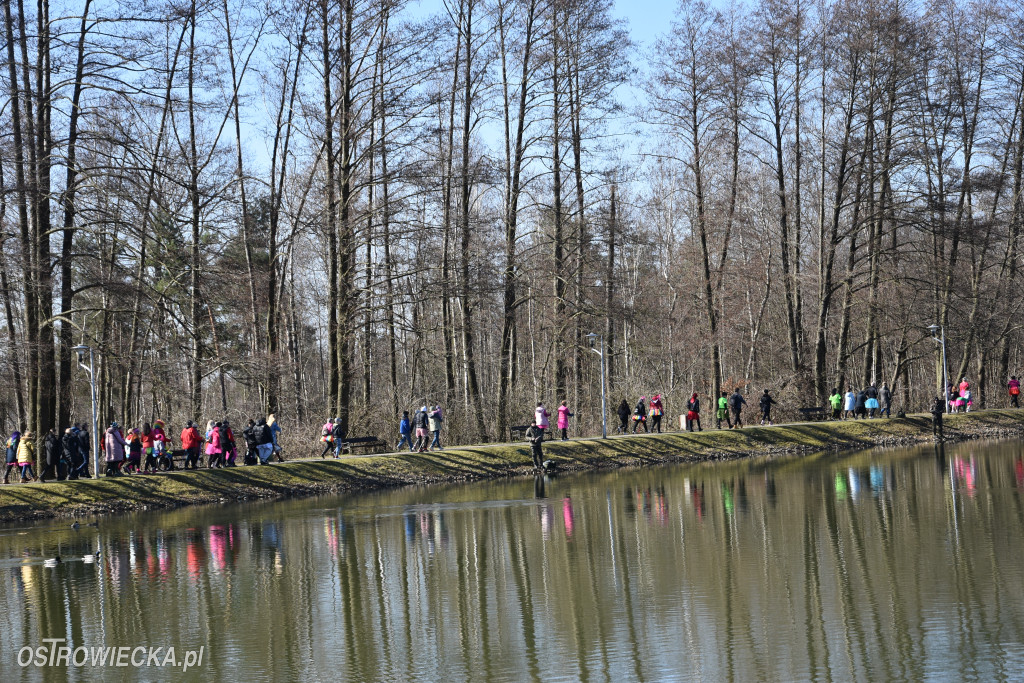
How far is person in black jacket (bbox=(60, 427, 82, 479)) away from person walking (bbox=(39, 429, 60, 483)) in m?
0.19

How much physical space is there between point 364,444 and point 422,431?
1.96 meters

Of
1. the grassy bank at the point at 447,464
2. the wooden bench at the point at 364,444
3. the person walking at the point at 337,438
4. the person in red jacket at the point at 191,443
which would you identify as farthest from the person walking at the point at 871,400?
the person in red jacket at the point at 191,443

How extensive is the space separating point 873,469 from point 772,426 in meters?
12.3

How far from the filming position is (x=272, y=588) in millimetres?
15094

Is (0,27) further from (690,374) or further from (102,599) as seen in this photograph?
(690,374)

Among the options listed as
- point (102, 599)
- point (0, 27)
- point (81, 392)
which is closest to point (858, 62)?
point (0, 27)

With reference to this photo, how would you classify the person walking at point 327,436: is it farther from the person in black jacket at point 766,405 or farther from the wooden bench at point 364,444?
the person in black jacket at point 766,405

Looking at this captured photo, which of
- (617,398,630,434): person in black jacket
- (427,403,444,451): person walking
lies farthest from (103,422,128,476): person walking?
(617,398,630,434): person in black jacket

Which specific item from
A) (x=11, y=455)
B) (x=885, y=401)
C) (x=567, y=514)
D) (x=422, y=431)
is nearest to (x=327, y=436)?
(x=422, y=431)

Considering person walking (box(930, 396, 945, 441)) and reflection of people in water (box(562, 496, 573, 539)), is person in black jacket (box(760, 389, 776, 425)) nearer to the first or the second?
person walking (box(930, 396, 945, 441))

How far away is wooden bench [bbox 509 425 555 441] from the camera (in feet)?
127

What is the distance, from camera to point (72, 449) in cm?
2880

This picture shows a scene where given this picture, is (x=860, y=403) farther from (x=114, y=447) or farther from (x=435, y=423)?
(x=114, y=447)

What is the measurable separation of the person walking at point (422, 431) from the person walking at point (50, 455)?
11.1 meters
